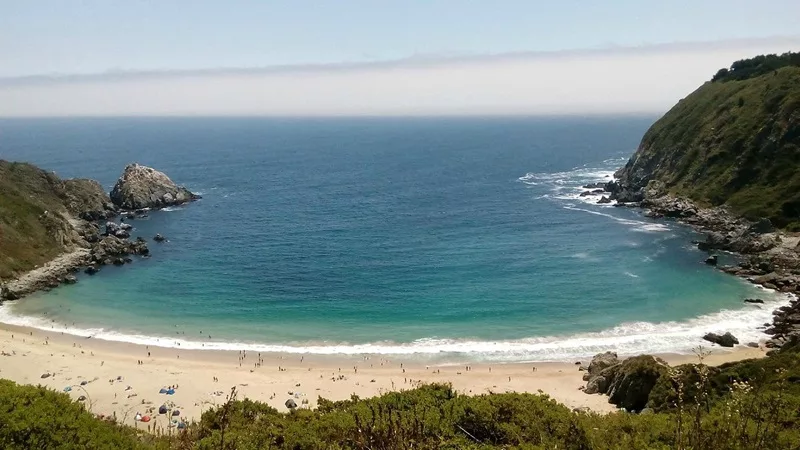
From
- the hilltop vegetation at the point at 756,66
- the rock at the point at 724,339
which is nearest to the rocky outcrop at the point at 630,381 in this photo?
the rock at the point at 724,339

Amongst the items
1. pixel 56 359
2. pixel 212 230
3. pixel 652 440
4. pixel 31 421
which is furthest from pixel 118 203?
pixel 652 440

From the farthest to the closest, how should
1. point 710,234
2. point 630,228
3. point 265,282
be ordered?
1. point 630,228
2. point 710,234
3. point 265,282

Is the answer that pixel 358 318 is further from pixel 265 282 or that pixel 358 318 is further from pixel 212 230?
pixel 212 230

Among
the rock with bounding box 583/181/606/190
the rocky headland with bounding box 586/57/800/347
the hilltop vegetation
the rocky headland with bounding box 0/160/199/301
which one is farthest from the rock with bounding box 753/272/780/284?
the rocky headland with bounding box 0/160/199/301

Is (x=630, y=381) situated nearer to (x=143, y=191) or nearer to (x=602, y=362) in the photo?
(x=602, y=362)

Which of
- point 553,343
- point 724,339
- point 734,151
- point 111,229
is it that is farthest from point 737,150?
point 111,229

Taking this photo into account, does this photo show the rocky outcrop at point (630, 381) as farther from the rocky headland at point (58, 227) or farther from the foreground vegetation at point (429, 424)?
the rocky headland at point (58, 227)

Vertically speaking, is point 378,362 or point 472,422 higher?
point 472,422
